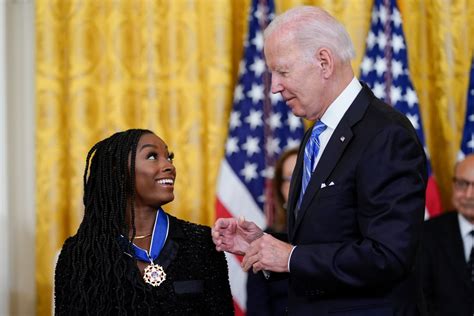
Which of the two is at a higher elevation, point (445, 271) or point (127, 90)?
point (127, 90)

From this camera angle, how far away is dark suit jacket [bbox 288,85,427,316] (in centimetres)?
249

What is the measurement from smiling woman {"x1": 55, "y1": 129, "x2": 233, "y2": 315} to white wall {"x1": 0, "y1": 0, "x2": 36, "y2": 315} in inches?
76.6

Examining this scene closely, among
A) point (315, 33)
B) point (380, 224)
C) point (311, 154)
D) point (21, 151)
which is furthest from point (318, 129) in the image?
point (21, 151)

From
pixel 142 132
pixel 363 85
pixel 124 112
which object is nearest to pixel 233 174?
pixel 124 112

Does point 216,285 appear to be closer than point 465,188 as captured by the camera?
Yes

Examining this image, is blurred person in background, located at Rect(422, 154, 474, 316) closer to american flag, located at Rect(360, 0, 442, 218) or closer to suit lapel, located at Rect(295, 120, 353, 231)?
american flag, located at Rect(360, 0, 442, 218)

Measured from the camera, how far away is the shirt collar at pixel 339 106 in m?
2.75

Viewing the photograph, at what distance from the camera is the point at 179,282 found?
11.0 ft

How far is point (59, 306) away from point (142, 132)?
78cm

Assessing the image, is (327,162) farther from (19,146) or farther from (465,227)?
(19,146)

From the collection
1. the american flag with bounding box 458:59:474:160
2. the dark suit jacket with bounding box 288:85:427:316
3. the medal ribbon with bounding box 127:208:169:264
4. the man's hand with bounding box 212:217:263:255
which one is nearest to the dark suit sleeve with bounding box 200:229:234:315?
the medal ribbon with bounding box 127:208:169:264

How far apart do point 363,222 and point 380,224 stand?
76 millimetres

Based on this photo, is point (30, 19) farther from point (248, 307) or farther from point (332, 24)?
point (332, 24)

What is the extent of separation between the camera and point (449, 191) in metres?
5.76
